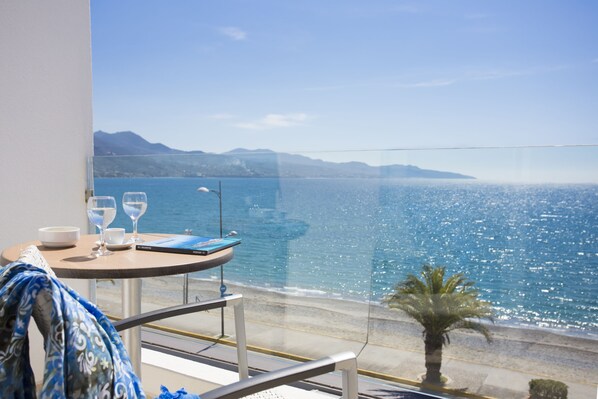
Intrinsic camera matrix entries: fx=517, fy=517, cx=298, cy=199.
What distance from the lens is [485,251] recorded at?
2346 mm

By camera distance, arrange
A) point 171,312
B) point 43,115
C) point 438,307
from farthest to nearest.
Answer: point 43,115
point 438,307
point 171,312

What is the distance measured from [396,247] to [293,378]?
5.28 ft

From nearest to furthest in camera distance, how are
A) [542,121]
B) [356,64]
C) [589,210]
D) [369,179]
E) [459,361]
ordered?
[589,210]
[459,361]
[369,179]
[542,121]
[356,64]

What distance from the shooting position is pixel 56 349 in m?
0.60

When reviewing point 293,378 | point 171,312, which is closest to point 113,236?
point 171,312

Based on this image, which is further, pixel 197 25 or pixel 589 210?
pixel 197 25

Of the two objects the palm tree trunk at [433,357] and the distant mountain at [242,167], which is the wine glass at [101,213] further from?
the palm tree trunk at [433,357]

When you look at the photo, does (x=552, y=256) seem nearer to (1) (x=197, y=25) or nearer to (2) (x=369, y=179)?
(2) (x=369, y=179)

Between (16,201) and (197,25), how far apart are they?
2890cm

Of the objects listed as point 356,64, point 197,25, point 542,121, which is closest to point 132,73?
point 197,25

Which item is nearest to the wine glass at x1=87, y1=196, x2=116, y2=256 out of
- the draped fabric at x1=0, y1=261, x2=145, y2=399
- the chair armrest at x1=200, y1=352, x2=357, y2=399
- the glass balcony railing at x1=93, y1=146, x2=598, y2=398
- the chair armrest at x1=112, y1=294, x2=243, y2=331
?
the chair armrest at x1=112, y1=294, x2=243, y2=331

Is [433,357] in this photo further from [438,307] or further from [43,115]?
[43,115]

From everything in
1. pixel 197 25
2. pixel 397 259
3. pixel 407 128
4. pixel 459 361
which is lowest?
pixel 459 361

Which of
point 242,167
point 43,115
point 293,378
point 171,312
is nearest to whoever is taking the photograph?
point 293,378
